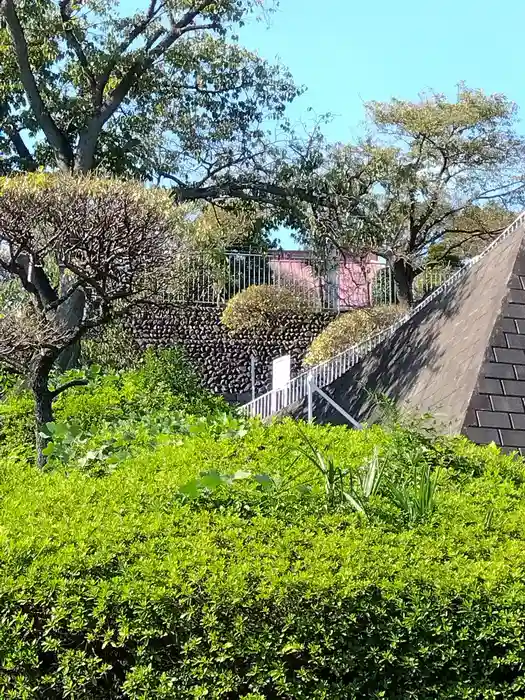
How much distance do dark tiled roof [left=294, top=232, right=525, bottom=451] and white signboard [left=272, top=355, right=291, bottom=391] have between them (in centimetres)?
248

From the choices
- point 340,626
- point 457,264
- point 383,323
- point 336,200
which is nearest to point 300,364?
point 383,323

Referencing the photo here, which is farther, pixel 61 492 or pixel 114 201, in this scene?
pixel 114 201

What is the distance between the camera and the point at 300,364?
2280 cm

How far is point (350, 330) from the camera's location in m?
19.5

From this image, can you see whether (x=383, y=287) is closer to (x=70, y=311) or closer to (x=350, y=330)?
(x=350, y=330)

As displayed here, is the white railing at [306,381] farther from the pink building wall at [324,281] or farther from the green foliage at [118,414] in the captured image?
the pink building wall at [324,281]

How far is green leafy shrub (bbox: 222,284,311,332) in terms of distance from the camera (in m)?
22.4

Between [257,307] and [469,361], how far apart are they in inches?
603

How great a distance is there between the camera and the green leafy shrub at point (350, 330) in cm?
1933

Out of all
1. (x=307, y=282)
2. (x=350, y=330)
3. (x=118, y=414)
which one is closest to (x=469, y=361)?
(x=118, y=414)

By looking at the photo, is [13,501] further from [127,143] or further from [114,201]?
[127,143]

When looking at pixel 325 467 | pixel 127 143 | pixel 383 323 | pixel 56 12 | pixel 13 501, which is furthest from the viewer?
pixel 383 323

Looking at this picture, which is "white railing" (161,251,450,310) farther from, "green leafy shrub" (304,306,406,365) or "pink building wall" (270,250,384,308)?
"green leafy shrub" (304,306,406,365)

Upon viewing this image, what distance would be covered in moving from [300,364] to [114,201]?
46.3 feet
